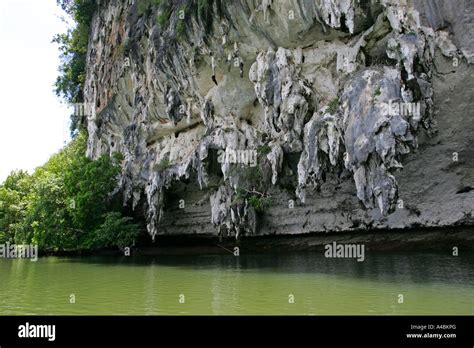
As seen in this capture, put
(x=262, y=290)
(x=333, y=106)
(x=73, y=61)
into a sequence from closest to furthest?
1. (x=262, y=290)
2. (x=333, y=106)
3. (x=73, y=61)

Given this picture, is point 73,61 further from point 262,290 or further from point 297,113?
point 262,290

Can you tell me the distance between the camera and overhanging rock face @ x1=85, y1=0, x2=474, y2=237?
556 inches

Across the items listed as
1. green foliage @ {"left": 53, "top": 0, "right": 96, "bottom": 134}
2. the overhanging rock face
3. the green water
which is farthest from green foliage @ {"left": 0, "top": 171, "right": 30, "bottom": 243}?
the green water

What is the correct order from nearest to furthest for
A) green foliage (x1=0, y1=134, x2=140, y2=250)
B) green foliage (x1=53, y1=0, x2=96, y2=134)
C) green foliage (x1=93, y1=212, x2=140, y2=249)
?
green foliage (x1=93, y1=212, x2=140, y2=249)
green foliage (x1=0, y1=134, x2=140, y2=250)
green foliage (x1=53, y1=0, x2=96, y2=134)

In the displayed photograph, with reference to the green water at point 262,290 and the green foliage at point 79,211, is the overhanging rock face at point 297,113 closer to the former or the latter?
the green foliage at point 79,211

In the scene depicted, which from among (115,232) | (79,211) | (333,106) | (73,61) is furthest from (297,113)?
(73,61)

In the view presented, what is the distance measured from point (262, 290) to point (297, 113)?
27.5 ft

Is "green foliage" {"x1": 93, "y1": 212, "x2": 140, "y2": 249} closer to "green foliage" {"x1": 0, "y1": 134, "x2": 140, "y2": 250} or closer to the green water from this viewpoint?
"green foliage" {"x1": 0, "y1": 134, "x2": 140, "y2": 250}

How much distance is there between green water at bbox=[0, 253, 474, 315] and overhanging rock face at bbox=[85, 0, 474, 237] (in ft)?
7.98

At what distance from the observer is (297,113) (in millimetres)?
16922

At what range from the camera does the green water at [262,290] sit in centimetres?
802

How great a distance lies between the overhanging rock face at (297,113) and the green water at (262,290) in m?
2.43
